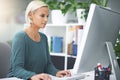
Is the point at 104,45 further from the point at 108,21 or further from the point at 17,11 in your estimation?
the point at 17,11

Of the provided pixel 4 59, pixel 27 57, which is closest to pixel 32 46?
pixel 27 57

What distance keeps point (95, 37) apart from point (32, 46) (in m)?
0.62

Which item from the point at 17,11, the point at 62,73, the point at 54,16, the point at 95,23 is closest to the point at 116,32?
the point at 95,23

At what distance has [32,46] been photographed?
1720 millimetres

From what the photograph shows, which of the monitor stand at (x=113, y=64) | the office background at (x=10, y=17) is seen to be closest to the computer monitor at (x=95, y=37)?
the monitor stand at (x=113, y=64)

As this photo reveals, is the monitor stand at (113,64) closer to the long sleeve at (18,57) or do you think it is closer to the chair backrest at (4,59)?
the long sleeve at (18,57)

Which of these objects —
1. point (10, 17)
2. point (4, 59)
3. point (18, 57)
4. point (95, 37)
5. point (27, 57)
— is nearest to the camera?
point (95, 37)

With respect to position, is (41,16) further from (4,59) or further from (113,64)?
(113,64)

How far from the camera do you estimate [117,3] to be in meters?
3.39

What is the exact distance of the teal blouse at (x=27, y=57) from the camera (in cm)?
154

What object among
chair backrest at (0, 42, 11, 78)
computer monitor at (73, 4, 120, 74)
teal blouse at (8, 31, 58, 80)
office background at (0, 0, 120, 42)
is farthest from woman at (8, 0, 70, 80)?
office background at (0, 0, 120, 42)

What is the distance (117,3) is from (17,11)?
1.62 m

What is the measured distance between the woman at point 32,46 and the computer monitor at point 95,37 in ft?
0.98

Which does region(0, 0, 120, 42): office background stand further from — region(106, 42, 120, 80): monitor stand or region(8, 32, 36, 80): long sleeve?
region(106, 42, 120, 80): monitor stand
